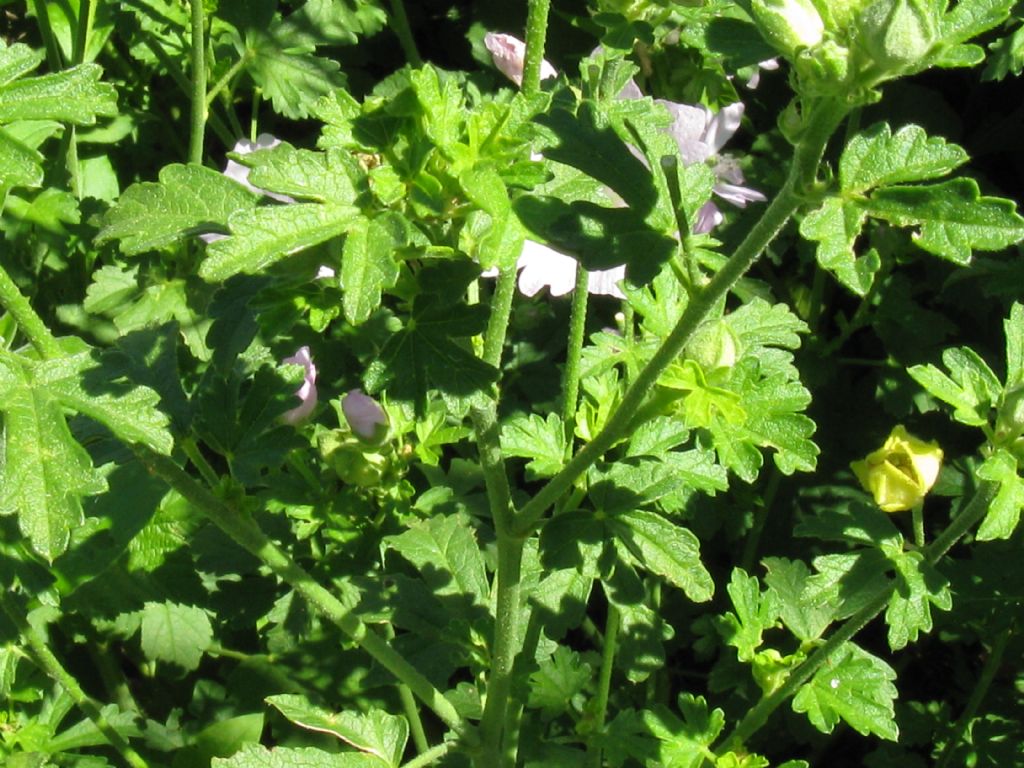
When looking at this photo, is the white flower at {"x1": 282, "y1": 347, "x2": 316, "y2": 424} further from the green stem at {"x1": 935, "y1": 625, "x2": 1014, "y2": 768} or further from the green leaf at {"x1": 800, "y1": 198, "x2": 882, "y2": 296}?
the green stem at {"x1": 935, "y1": 625, "x2": 1014, "y2": 768}

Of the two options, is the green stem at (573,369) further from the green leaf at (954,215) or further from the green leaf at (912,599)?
the green leaf at (954,215)

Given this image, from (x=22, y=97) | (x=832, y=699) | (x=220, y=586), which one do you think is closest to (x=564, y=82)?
(x=22, y=97)

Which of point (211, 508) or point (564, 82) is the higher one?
point (564, 82)

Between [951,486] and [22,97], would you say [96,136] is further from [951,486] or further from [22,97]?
[951,486]

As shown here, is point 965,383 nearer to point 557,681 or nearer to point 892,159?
point 892,159

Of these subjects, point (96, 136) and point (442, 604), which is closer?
point (442, 604)

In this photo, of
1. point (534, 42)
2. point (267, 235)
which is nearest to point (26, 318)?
point (267, 235)
